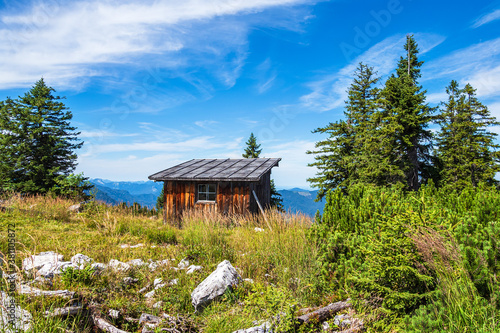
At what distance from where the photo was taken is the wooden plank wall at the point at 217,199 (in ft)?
43.0

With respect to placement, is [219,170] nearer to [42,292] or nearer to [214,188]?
[214,188]

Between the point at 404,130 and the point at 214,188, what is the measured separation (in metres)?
15.7

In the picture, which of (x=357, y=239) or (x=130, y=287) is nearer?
(x=357, y=239)

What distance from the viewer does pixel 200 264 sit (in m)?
6.13

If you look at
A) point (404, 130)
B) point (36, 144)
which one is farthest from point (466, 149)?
point (36, 144)

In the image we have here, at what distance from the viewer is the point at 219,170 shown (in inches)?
556

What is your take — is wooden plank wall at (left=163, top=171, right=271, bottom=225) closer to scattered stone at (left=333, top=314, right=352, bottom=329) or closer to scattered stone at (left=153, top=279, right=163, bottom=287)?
scattered stone at (left=153, top=279, right=163, bottom=287)

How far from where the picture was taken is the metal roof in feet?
41.8

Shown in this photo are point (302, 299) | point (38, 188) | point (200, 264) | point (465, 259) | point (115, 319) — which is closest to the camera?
point (465, 259)

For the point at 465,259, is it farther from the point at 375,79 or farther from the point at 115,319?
the point at 375,79

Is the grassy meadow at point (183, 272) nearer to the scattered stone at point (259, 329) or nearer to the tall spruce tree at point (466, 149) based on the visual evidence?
the scattered stone at point (259, 329)

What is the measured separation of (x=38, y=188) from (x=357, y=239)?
26.0 m

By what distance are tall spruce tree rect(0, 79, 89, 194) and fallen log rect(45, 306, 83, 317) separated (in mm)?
21981

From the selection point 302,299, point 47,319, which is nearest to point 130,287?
point 47,319
